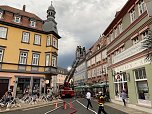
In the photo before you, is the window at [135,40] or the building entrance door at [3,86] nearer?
the window at [135,40]

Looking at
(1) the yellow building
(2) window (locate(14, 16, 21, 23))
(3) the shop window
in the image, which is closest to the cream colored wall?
(1) the yellow building

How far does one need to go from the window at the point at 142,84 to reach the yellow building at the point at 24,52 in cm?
1528

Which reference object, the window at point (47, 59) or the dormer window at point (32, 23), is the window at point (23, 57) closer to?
the window at point (47, 59)

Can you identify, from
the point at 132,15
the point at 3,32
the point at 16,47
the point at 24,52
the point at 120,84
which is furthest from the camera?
the point at 24,52

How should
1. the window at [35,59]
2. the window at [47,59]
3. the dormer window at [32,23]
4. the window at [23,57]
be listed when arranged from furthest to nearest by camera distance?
the dormer window at [32,23]
the window at [47,59]
the window at [35,59]
the window at [23,57]

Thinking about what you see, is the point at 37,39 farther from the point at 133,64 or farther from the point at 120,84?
the point at 133,64

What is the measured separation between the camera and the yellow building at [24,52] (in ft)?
74.6

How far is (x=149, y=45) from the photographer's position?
36.1ft

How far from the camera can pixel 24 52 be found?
24812 mm

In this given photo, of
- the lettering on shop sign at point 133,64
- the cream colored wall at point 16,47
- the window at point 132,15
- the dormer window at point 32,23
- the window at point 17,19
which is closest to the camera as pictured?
the lettering on shop sign at point 133,64

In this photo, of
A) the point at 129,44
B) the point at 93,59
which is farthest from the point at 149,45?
the point at 93,59

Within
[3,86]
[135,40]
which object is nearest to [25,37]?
[3,86]

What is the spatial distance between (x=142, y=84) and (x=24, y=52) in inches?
729

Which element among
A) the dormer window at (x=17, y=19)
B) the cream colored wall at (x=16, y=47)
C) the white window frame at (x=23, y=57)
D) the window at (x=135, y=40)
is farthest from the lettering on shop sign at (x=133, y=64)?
the dormer window at (x=17, y=19)
